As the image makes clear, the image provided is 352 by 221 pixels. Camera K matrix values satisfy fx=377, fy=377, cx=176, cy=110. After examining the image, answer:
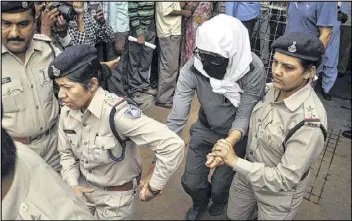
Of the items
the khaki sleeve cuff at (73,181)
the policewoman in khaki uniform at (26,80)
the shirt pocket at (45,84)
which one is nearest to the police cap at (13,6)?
the policewoman in khaki uniform at (26,80)

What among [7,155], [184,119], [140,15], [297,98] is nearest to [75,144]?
[184,119]

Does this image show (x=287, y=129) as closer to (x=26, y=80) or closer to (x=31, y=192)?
(x=31, y=192)

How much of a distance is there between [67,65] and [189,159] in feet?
4.32

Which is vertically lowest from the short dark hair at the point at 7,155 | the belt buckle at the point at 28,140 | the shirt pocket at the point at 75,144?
the belt buckle at the point at 28,140

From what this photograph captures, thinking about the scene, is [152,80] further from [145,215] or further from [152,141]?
[152,141]

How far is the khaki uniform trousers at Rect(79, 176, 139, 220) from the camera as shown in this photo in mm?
2410

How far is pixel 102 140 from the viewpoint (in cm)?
221

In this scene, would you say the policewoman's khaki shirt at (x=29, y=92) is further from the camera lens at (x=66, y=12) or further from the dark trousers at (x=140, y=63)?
the dark trousers at (x=140, y=63)

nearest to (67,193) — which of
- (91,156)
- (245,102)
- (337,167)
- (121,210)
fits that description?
(91,156)

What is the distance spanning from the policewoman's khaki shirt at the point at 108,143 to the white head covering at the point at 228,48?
0.57 metres

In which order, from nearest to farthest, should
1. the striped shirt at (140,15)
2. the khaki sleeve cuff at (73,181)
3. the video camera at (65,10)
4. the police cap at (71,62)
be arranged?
the police cap at (71,62)
the khaki sleeve cuff at (73,181)
the video camera at (65,10)
the striped shirt at (140,15)

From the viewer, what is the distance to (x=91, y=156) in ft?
7.50

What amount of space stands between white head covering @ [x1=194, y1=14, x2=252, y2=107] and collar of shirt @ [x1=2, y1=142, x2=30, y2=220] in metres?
1.60

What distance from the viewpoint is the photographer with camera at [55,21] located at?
10.2 ft
